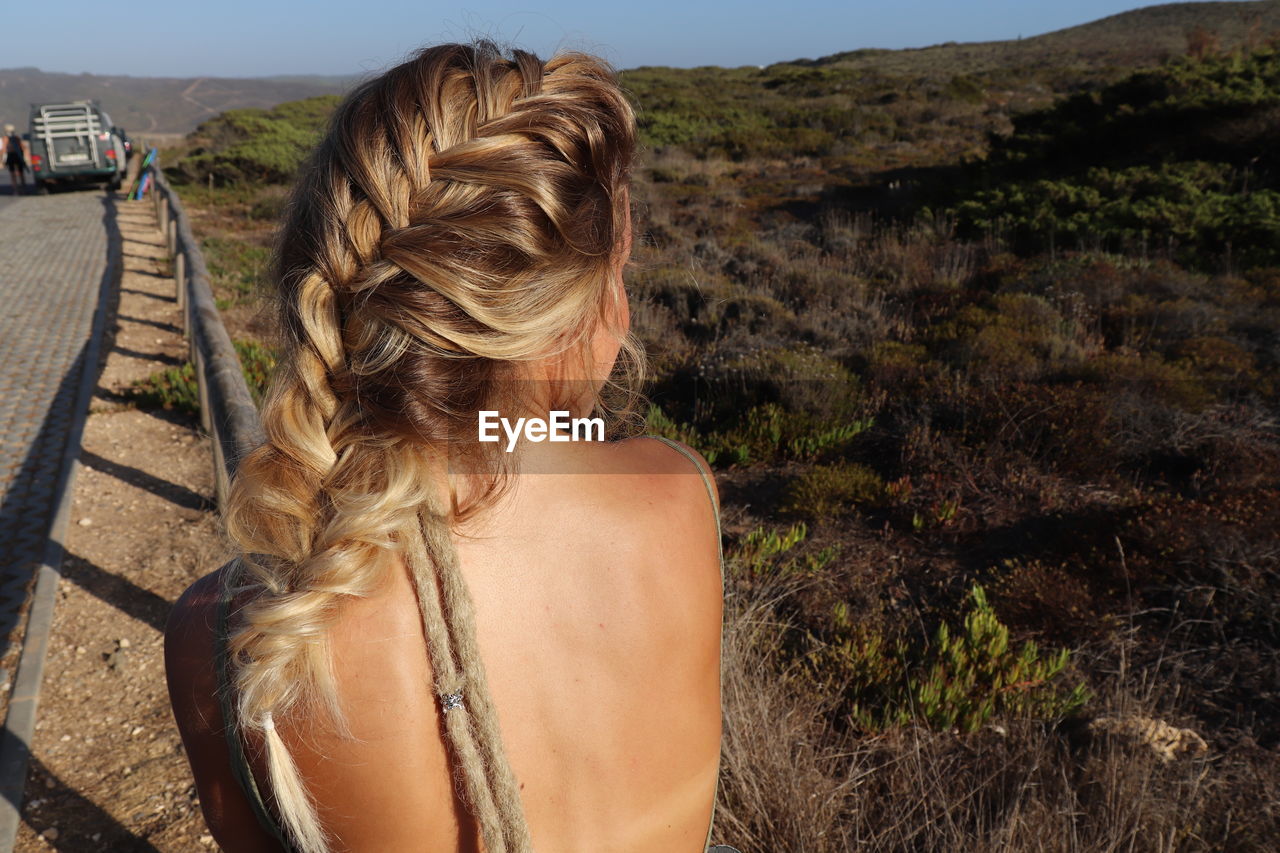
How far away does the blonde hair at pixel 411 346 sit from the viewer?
0.99 metres

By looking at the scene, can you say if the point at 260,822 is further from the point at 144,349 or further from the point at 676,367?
the point at 144,349

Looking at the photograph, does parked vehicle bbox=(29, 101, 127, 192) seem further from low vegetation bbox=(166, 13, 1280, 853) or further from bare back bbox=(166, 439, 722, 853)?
bare back bbox=(166, 439, 722, 853)

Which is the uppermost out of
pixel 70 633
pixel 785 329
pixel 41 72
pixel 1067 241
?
pixel 41 72

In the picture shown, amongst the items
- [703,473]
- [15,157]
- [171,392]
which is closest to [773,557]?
[703,473]

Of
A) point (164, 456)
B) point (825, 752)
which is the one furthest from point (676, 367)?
point (825, 752)

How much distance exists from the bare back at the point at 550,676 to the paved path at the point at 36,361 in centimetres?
319

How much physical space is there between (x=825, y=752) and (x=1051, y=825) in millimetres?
682

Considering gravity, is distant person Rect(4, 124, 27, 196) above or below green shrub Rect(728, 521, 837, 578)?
above

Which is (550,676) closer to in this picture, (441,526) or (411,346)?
(441,526)

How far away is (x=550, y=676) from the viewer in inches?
44.4

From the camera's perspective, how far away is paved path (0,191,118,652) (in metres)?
4.22

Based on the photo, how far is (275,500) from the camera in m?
1.07

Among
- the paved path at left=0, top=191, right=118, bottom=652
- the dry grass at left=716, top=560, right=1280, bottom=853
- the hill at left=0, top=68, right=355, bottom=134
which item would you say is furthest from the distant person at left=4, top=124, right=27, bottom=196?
the hill at left=0, top=68, right=355, bottom=134

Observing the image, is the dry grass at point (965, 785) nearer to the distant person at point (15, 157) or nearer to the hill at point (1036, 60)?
the hill at point (1036, 60)
